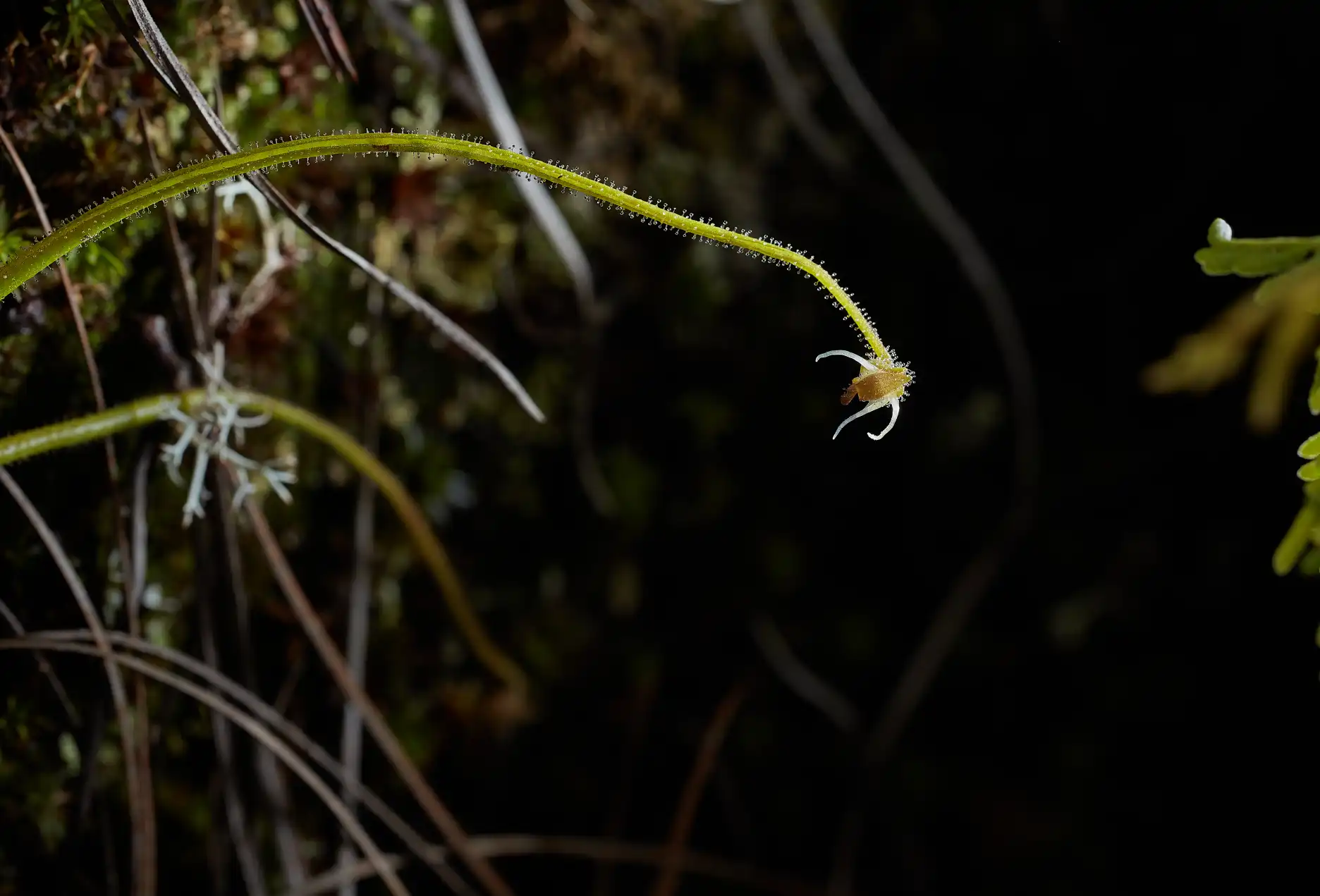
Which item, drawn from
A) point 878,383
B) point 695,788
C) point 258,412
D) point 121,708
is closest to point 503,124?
point 258,412

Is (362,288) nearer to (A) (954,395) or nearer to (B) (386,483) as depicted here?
(B) (386,483)

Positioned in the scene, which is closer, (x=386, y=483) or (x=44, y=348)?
(x=44, y=348)

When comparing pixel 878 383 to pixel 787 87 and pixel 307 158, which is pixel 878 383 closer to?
pixel 307 158

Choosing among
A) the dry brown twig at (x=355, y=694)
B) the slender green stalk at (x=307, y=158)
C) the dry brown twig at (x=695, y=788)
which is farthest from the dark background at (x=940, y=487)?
the slender green stalk at (x=307, y=158)

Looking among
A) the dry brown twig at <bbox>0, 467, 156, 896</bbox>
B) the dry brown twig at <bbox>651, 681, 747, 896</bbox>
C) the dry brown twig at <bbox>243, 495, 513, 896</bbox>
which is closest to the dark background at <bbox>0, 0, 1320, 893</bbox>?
the dry brown twig at <bbox>651, 681, 747, 896</bbox>

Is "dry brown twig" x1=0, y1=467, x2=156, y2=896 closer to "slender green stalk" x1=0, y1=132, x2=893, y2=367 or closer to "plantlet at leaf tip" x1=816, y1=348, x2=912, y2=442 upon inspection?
"slender green stalk" x1=0, y1=132, x2=893, y2=367

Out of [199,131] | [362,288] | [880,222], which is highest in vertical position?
[199,131]

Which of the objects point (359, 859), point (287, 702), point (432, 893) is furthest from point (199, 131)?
point (432, 893)
